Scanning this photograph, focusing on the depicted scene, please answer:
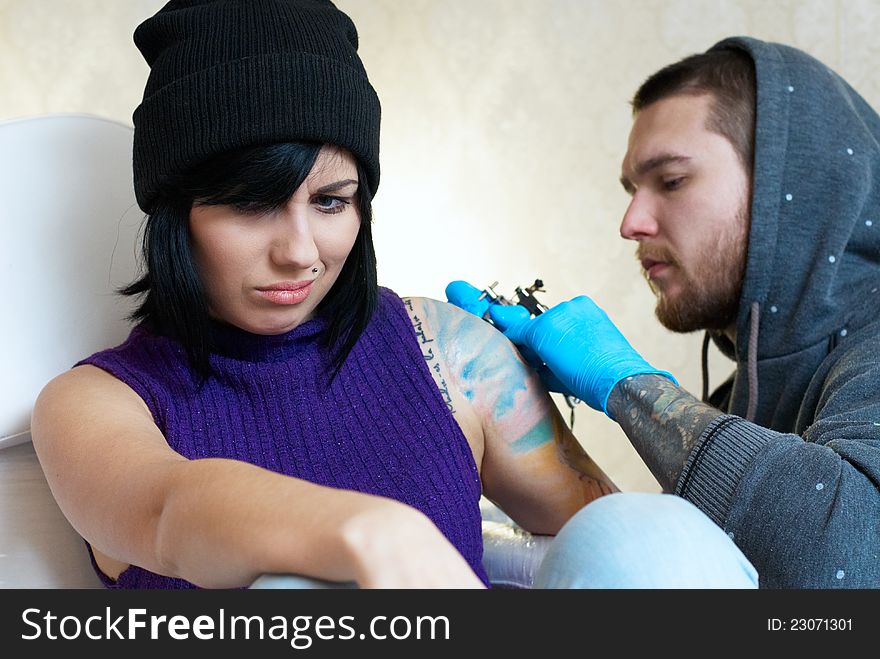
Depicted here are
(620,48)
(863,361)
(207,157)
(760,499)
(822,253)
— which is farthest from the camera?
(620,48)

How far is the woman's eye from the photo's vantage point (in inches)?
42.6

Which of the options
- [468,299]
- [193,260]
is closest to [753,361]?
[468,299]

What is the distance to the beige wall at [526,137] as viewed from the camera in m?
2.48

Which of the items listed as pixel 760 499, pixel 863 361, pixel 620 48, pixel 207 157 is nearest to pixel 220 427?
pixel 207 157

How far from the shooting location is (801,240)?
5.25 ft

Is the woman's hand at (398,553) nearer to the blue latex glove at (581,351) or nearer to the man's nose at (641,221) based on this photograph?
the blue latex glove at (581,351)

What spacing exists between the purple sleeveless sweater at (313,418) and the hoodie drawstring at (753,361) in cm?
70

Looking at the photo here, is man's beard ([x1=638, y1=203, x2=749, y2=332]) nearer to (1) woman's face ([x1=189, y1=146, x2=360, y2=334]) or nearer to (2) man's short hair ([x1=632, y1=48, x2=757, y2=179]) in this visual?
(2) man's short hair ([x1=632, y1=48, x2=757, y2=179])

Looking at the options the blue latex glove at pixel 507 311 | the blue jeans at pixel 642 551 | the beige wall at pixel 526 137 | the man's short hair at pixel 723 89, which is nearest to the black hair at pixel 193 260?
the blue latex glove at pixel 507 311

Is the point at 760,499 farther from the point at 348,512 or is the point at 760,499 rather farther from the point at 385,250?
the point at 385,250

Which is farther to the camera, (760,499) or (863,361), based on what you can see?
(863,361)

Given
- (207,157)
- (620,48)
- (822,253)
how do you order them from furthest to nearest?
(620,48) → (822,253) → (207,157)
